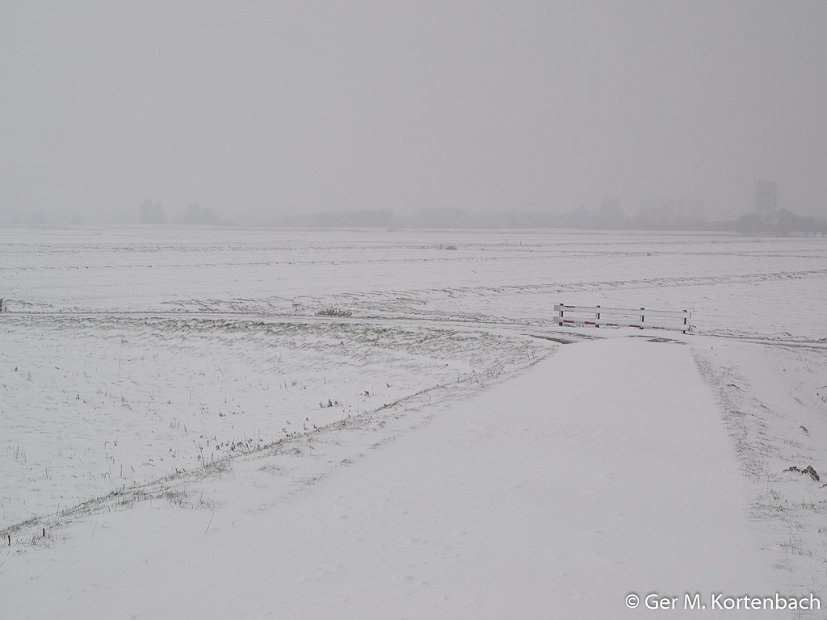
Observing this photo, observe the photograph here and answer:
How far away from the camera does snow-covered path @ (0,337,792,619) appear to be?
7.11 m

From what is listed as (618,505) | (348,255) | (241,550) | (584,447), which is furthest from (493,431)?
(348,255)

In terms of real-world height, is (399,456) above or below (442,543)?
below

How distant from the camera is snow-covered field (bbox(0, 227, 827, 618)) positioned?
7629 millimetres

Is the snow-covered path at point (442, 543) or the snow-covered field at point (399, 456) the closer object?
the snow-covered path at point (442, 543)

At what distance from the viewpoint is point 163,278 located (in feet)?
179

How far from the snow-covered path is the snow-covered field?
0.14 ft

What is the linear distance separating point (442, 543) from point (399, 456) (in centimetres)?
391

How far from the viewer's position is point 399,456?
487 inches

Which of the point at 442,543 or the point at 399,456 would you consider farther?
the point at 399,456

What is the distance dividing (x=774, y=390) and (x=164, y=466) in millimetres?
16362

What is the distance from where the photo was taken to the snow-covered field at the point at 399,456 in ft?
25.0

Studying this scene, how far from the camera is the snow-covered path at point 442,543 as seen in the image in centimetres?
711

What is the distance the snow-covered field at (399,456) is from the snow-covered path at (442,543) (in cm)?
4

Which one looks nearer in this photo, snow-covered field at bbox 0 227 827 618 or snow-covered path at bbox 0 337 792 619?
snow-covered path at bbox 0 337 792 619
